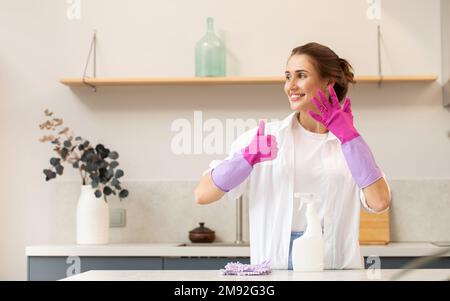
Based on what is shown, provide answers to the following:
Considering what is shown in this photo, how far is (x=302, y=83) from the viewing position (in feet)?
4.77

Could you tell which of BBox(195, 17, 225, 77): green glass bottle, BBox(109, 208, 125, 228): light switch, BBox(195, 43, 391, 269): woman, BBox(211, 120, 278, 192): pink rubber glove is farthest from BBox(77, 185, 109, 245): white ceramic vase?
BBox(211, 120, 278, 192): pink rubber glove

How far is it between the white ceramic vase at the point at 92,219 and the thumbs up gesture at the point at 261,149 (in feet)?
4.57

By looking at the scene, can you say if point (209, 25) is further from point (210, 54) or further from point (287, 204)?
point (287, 204)

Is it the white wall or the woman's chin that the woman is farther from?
the white wall

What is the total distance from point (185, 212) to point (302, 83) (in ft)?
4.51

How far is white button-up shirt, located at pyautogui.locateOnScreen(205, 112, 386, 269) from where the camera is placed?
136 centimetres

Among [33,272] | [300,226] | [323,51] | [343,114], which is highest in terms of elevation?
[323,51]

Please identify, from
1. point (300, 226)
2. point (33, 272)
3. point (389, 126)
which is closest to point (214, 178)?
point (300, 226)

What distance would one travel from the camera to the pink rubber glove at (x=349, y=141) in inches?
48.1

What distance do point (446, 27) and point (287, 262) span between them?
163 cm

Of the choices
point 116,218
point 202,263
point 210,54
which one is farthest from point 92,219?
point 210,54
